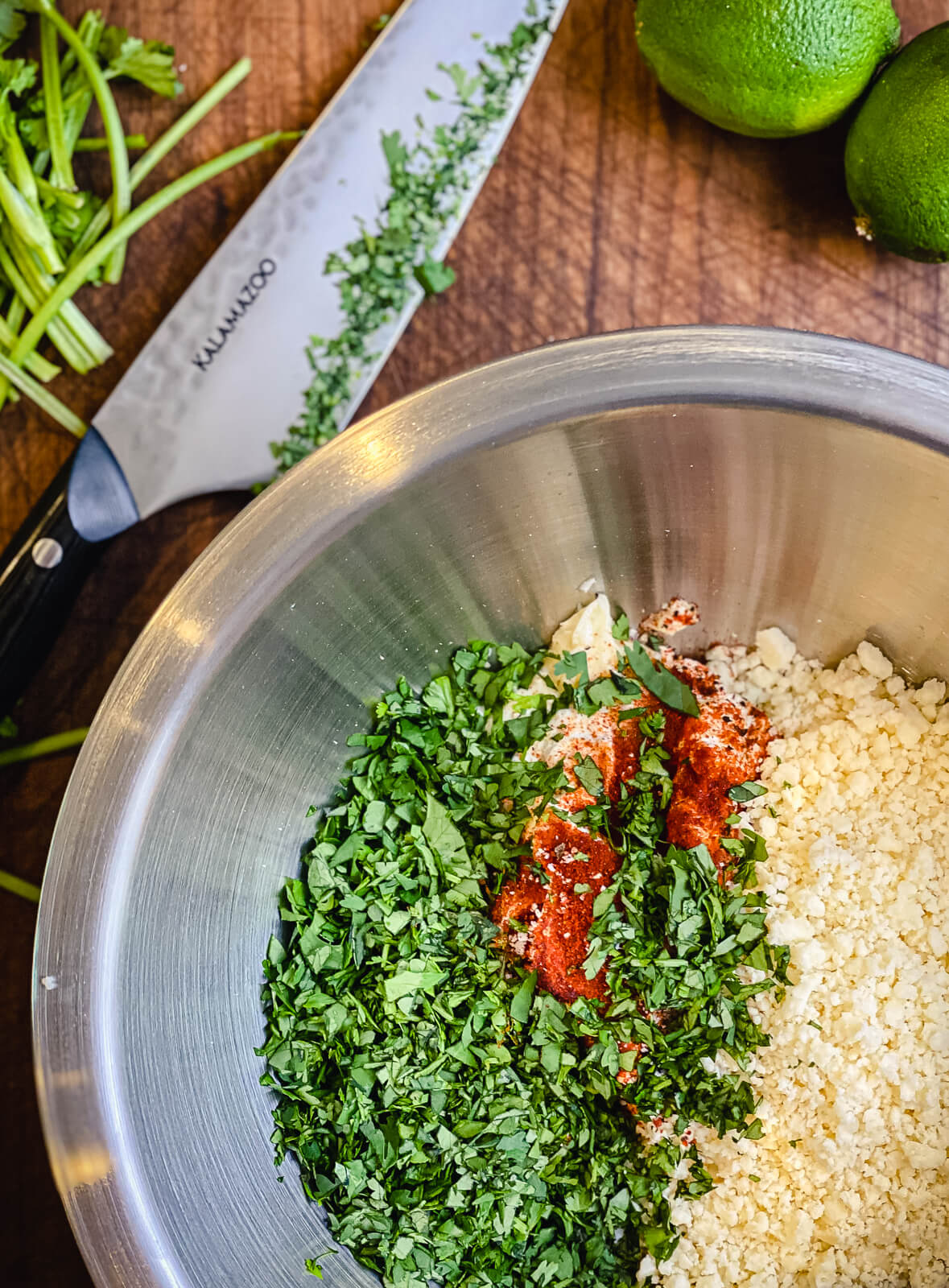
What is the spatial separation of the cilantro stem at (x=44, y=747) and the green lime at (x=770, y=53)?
1136mm

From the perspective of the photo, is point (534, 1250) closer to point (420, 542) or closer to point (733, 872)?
point (733, 872)

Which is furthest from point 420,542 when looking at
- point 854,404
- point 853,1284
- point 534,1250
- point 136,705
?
point 853,1284

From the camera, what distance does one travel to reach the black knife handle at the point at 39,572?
4.02ft

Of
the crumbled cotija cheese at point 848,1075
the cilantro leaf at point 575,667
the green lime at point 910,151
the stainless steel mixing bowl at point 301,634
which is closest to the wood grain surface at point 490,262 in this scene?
the green lime at point 910,151

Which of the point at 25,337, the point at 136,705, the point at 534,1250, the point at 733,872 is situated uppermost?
the point at 25,337

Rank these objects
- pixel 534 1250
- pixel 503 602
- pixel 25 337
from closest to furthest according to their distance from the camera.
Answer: pixel 534 1250
pixel 503 602
pixel 25 337

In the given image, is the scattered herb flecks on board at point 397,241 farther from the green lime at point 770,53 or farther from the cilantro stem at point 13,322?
the cilantro stem at point 13,322

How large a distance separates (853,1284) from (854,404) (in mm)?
908

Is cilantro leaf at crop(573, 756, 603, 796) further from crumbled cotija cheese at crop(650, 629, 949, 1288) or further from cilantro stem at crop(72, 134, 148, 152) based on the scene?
cilantro stem at crop(72, 134, 148, 152)

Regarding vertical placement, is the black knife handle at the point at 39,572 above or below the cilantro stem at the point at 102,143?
below

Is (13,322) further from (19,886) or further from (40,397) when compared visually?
(19,886)

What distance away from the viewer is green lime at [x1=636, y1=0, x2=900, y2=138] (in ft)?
3.56

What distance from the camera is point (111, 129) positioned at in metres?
1.30

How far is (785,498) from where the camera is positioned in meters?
1.09
